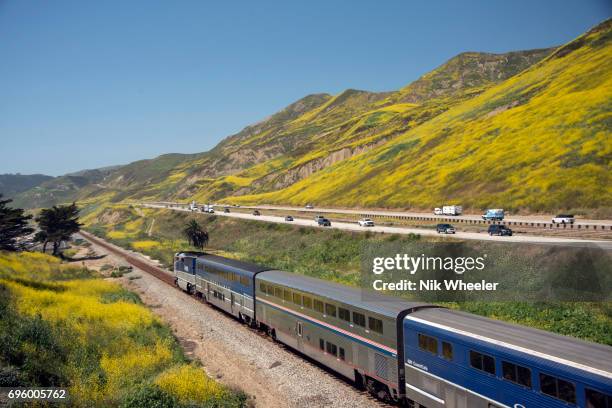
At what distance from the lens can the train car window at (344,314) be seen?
18391 millimetres

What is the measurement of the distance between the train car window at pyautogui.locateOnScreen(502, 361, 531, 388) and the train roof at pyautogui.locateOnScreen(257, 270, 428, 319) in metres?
4.43

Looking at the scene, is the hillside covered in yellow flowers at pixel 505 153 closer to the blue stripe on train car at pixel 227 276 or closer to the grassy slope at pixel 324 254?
the grassy slope at pixel 324 254

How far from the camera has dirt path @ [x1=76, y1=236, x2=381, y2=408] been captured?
18.2 m

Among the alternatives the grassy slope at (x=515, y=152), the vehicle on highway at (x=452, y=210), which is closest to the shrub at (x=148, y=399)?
the grassy slope at (x=515, y=152)

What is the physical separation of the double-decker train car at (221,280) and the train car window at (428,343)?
14.6 m

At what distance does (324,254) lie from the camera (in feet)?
179

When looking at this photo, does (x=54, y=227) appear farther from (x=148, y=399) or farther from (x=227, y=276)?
(x=148, y=399)

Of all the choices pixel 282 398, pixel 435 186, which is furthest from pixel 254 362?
pixel 435 186

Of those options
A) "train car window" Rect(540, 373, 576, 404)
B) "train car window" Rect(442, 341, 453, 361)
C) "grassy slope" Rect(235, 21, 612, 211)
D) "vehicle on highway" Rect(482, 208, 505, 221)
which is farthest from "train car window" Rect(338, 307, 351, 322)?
"grassy slope" Rect(235, 21, 612, 211)

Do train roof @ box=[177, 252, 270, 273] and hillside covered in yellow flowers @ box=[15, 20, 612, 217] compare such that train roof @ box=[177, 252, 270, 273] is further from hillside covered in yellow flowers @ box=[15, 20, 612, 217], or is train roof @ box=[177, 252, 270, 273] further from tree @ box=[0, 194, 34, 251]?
hillside covered in yellow flowers @ box=[15, 20, 612, 217]

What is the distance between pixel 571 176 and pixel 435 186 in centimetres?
2501

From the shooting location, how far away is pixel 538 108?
279 ft

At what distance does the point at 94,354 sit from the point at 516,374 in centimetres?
1837

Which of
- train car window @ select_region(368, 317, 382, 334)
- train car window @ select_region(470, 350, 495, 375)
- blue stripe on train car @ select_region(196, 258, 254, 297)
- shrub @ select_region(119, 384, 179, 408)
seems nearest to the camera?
train car window @ select_region(470, 350, 495, 375)
